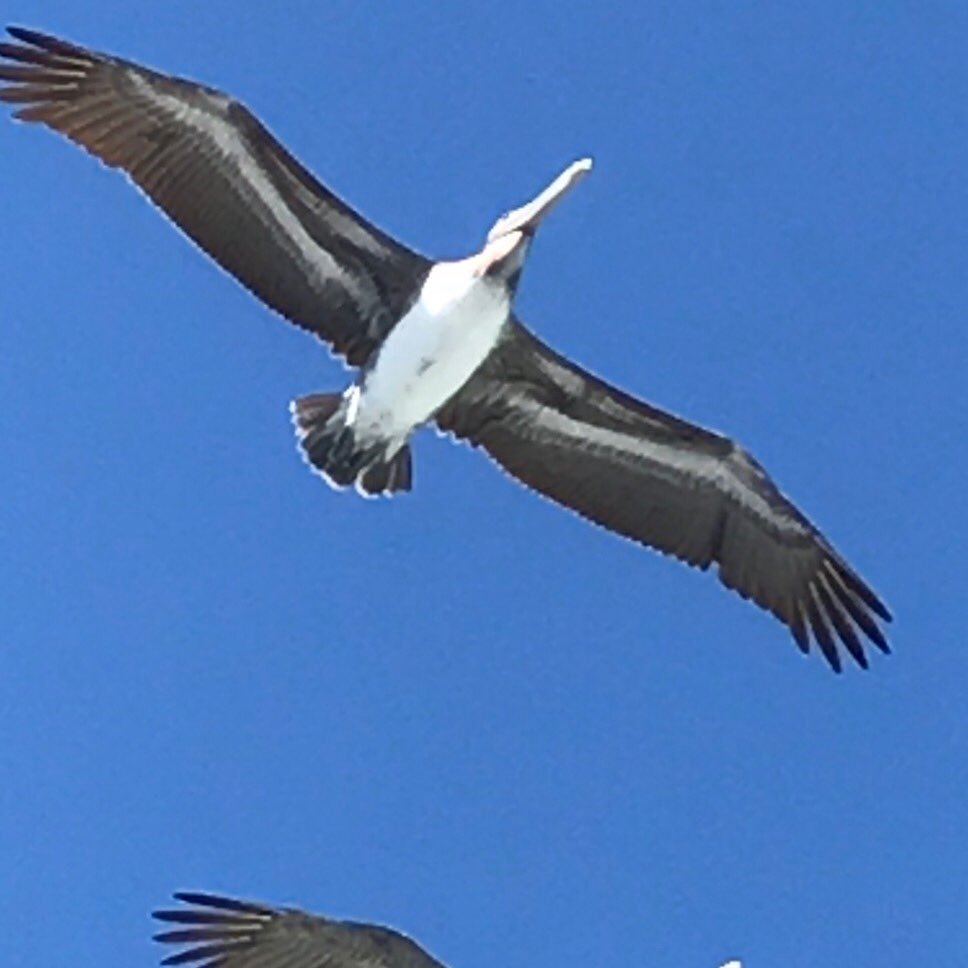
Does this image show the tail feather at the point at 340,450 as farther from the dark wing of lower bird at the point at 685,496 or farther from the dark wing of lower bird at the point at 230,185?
the dark wing of lower bird at the point at 685,496

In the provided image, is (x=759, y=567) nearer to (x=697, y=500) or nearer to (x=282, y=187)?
(x=697, y=500)

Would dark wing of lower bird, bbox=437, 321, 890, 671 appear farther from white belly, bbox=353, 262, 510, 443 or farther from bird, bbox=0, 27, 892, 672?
white belly, bbox=353, 262, 510, 443

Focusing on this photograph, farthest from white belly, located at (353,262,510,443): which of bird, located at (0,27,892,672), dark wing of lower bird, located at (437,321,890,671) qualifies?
dark wing of lower bird, located at (437,321,890,671)

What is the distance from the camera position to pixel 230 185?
49.1 ft

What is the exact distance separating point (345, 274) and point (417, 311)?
534 mm

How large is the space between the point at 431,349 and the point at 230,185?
1.34 meters

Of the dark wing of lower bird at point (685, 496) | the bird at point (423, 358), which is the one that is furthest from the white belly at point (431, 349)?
the dark wing of lower bird at point (685, 496)

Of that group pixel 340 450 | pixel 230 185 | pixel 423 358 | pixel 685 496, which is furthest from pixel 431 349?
pixel 685 496

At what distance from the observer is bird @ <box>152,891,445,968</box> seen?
1347cm

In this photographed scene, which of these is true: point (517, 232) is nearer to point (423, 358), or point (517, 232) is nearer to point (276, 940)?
point (423, 358)

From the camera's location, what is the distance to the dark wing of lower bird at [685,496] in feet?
52.9

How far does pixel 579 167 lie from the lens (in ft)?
49.9

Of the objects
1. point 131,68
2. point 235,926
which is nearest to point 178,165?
point 131,68

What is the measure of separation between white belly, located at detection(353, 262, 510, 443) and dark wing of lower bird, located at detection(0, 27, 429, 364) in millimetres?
244
